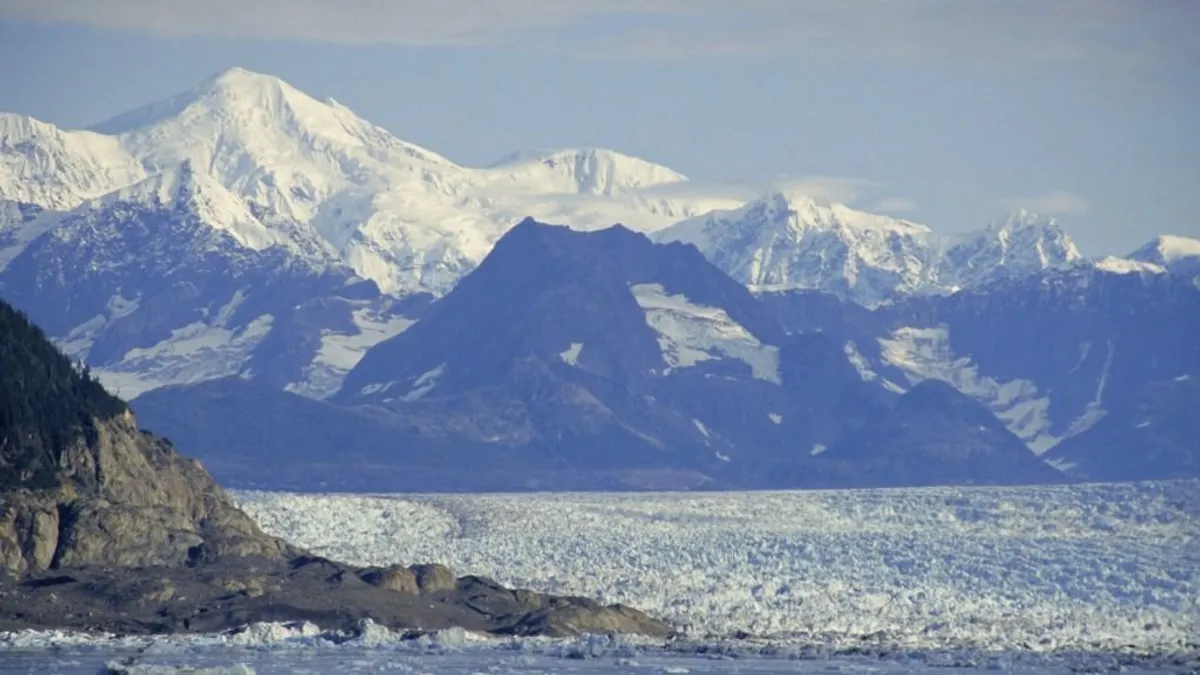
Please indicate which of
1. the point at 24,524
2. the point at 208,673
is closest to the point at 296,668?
the point at 208,673

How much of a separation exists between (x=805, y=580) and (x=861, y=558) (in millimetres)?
9751

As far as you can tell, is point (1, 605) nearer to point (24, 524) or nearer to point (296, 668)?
point (24, 524)

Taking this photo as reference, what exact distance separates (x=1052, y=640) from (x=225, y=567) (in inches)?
1536

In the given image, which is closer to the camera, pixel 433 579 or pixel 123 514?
pixel 123 514

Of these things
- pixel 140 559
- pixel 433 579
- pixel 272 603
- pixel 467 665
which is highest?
pixel 140 559

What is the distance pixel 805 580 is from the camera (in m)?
154

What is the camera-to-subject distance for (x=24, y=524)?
443 feet

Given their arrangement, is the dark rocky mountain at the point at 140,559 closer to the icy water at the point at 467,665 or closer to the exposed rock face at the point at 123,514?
the exposed rock face at the point at 123,514

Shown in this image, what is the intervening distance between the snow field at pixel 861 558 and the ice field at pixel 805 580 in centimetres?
20

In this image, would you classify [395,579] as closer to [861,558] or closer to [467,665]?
[861,558]

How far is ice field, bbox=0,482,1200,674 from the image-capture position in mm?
111938

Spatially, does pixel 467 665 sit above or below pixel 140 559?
below

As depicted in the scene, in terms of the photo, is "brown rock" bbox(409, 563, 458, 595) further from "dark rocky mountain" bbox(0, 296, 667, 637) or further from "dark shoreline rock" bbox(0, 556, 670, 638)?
"dark shoreline rock" bbox(0, 556, 670, 638)

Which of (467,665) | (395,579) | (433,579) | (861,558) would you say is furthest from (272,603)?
(861,558)
